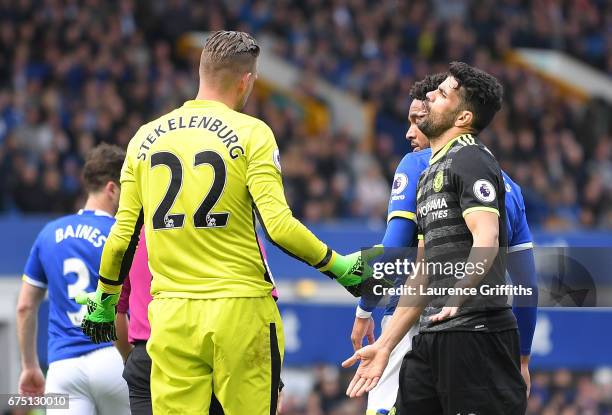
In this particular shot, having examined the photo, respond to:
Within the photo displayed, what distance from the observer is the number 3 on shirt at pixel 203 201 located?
15.4 ft

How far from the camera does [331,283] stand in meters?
13.6

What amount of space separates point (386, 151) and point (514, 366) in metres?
14.0

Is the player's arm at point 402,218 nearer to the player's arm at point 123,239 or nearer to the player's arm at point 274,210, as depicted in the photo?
the player's arm at point 274,210

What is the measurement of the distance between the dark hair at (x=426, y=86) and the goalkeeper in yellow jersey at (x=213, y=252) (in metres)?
1.42

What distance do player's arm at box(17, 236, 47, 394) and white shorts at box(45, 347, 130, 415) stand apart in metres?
0.20

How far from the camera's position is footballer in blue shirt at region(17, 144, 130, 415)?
633 cm

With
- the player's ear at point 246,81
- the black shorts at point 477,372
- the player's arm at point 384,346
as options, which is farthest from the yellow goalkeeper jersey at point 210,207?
→ the black shorts at point 477,372

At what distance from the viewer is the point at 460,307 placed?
194 inches

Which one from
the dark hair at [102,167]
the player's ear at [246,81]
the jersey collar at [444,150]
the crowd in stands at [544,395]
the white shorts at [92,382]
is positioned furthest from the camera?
the crowd in stands at [544,395]

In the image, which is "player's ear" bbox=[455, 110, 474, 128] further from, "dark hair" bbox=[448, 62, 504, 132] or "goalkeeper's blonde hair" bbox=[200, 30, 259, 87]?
"goalkeeper's blonde hair" bbox=[200, 30, 259, 87]

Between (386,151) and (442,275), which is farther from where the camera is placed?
(386,151)

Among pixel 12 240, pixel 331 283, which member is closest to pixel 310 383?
pixel 331 283

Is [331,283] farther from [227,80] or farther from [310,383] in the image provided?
Answer: [227,80]

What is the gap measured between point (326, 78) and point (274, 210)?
16.4m
